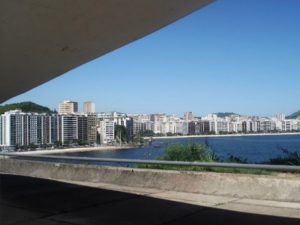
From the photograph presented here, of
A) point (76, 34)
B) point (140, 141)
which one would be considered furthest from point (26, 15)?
point (140, 141)

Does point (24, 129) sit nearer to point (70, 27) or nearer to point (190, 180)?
point (190, 180)

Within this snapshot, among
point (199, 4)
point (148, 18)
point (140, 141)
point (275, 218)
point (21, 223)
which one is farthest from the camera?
point (140, 141)

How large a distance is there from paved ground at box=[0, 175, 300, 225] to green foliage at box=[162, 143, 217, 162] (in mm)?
2986

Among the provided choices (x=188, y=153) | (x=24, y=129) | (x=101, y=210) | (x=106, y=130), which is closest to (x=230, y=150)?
(x=188, y=153)

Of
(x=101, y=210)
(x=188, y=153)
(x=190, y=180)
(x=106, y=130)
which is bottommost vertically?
(x=101, y=210)

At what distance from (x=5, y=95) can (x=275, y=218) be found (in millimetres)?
5645

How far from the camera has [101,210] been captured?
7781 mm

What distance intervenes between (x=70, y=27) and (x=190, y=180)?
4.58m

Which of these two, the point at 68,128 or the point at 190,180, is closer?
the point at 190,180

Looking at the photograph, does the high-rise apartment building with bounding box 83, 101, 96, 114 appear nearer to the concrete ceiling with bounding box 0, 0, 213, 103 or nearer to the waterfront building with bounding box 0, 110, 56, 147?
the waterfront building with bounding box 0, 110, 56, 147

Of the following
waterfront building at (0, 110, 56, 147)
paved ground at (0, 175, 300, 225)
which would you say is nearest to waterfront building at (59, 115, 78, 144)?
waterfront building at (0, 110, 56, 147)

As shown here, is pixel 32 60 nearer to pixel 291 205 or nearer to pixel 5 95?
pixel 5 95

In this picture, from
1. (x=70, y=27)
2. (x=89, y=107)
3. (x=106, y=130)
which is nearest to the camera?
(x=70, y=27)

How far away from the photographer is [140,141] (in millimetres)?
120875
